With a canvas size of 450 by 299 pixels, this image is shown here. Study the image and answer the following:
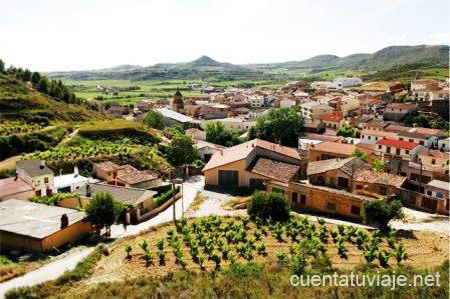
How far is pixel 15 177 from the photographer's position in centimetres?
4012

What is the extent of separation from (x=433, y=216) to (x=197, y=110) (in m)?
78.4

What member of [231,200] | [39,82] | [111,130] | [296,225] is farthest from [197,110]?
[296,225]

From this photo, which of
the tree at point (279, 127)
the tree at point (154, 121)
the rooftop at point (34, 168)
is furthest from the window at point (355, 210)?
the tree at point (154, 121)

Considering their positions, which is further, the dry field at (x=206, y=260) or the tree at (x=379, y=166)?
the tree at (x=379, y=166)

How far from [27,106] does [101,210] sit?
43.2 metres

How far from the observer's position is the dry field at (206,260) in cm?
2362

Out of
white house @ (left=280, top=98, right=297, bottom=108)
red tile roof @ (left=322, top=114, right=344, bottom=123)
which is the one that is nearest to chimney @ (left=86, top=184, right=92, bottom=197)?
red tile roof @ (left=322, top=114, right=344, bottom=123)

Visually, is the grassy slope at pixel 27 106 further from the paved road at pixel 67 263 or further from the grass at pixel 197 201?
the paved road at pixel 67 263

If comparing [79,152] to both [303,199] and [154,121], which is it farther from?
[154,121]

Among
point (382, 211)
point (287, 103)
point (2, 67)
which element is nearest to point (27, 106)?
point (2, 67)

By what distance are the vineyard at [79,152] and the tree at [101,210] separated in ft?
66.1

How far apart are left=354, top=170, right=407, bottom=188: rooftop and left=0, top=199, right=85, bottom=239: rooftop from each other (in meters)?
27.6

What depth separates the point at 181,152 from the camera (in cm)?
5150

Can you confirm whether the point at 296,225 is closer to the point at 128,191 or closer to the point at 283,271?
the point at 283,271
